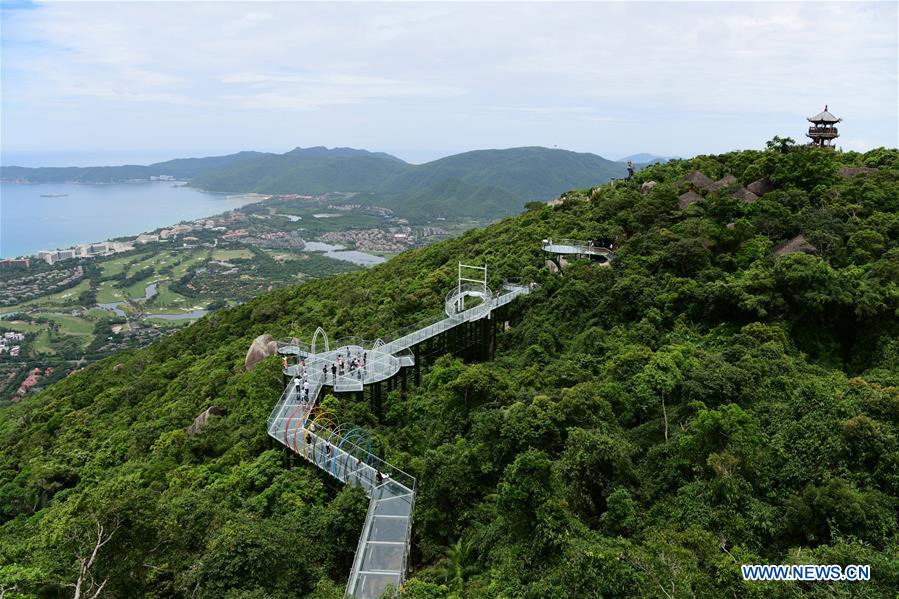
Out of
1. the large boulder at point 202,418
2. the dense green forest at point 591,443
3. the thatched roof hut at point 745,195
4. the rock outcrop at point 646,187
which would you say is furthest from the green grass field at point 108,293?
the thatched roof hut at point 745,195

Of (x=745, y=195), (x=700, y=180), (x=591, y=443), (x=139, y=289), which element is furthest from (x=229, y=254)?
(x=591, y=443)

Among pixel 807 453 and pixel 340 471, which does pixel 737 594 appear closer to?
pixel 807 453

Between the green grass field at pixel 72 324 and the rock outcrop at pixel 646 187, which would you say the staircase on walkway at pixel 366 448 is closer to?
the rock outcrop at pixel 646 187

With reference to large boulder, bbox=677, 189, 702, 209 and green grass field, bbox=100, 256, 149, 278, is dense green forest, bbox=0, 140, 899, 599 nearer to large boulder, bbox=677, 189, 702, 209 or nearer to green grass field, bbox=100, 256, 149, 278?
large boulder, bbox=677, 189, 702, 209

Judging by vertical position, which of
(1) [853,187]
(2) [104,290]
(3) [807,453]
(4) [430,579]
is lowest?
(2) [104,290]

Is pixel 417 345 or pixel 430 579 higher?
pixel 417 345

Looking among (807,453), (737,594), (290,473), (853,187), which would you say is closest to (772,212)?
(853,187)
